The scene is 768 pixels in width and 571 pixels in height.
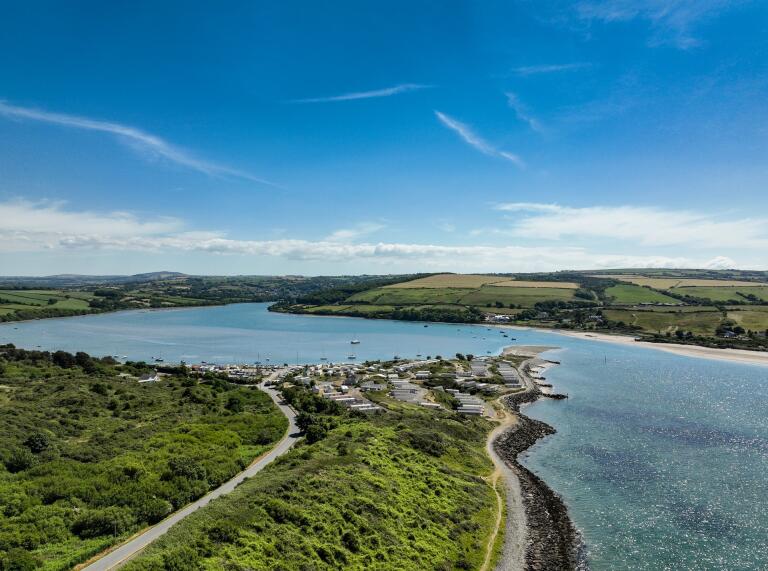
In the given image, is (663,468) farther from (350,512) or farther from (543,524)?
(350,512)

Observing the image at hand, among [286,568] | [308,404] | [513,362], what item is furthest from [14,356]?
[513,362]

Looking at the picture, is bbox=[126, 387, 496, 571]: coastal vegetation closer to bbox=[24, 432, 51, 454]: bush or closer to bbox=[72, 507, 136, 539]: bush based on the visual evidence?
bbox=[72, 507, 136, 539]: bush

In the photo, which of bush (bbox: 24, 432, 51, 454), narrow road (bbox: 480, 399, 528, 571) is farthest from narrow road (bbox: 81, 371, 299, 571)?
narrow road (bbox: 480, 399, 528, 571)

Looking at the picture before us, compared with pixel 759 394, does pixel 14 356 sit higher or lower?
higher

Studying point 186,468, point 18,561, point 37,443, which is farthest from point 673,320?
point 18,561

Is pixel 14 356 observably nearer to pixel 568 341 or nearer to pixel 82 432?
pixel 82 432

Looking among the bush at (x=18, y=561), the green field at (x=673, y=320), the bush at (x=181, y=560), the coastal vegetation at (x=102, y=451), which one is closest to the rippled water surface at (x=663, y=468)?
the bush at (x=181, y=560)
